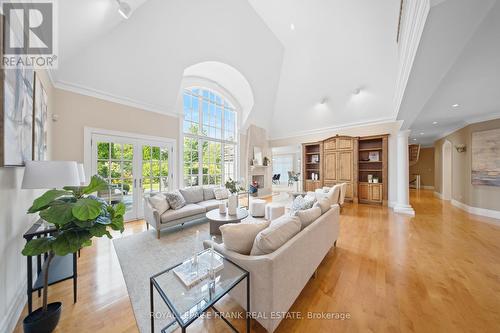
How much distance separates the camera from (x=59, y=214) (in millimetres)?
1126

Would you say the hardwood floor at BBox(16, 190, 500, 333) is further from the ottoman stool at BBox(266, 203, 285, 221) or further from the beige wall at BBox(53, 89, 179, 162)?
the beige wall at BBox(53, 89, 179, 162)

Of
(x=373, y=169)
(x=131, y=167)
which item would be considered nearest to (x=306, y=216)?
(x=131, y=167)

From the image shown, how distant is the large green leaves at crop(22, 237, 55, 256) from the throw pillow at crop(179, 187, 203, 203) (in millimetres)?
2851

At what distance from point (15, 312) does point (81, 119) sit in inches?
128

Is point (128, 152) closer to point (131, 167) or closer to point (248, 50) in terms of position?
point (131, 167)

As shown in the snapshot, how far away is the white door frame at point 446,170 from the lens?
253 inches

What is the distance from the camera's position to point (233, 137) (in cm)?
697

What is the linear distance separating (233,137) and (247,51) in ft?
9.80

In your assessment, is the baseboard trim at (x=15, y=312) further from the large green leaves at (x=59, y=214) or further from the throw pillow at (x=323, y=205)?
the throw pillow at (x=323, y=205)

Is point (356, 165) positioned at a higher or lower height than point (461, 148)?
lower

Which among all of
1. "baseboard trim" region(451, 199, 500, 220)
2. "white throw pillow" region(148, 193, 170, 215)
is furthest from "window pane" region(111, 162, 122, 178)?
"baseboard trim" region(451, 199, 500, 220)

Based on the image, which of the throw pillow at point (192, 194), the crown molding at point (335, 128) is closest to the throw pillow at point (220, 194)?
the throw pillow at point (192, 194)

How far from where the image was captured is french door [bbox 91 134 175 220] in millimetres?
3731

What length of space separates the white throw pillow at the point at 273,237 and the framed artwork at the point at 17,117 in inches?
76.6
